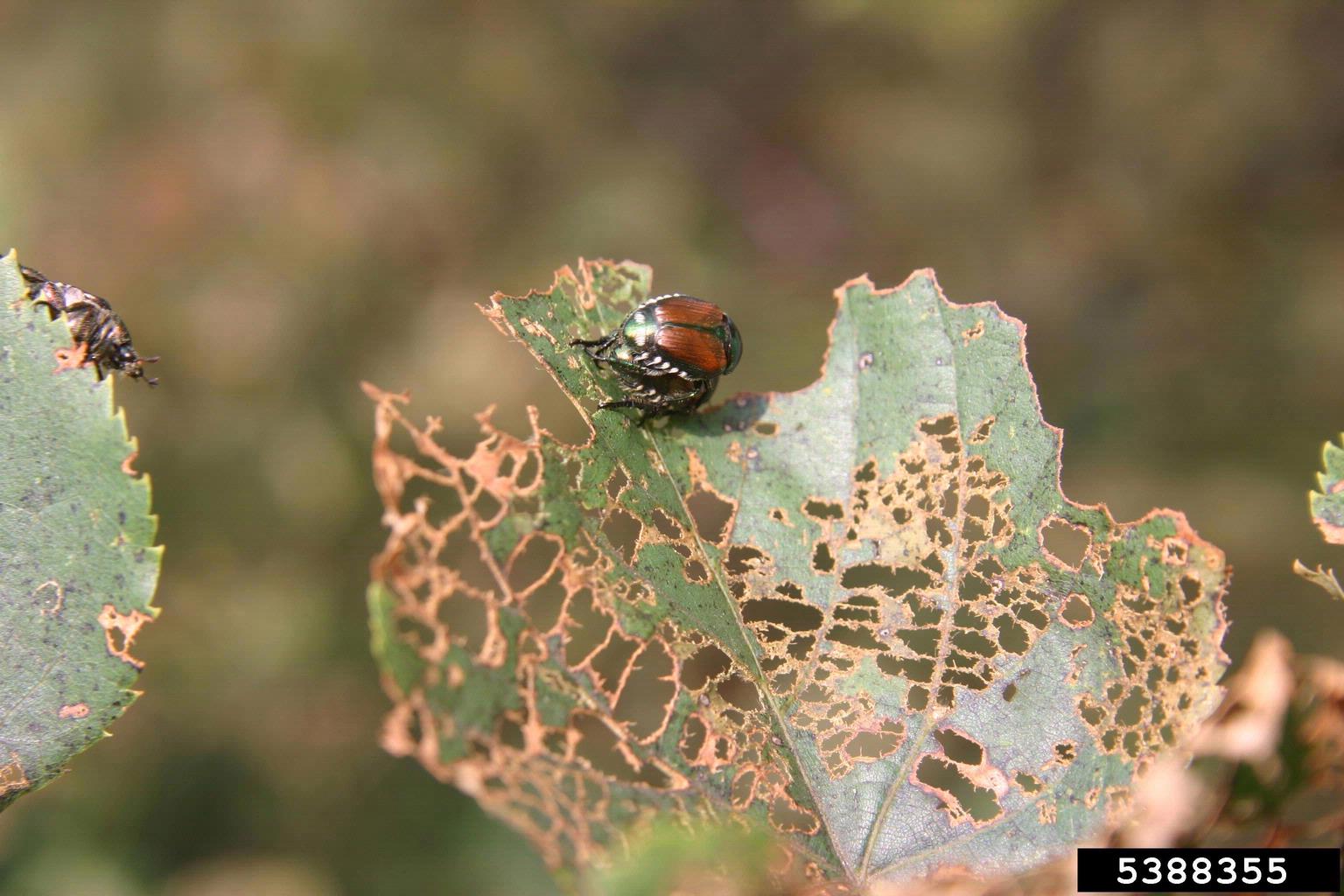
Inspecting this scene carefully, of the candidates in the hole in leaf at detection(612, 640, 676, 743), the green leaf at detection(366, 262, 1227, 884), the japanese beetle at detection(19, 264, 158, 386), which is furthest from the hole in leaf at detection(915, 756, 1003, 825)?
the japanese beetle at detection(19, 264, 158, 386)

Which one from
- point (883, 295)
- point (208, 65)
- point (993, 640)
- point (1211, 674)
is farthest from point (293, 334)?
point (1211, 674)

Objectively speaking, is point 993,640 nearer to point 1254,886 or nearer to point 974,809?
point 974,809

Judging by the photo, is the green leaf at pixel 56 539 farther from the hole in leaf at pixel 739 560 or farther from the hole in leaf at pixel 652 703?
the hole in leaf at pixel 739 560

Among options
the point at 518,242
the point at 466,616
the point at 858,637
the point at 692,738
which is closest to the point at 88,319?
the point at 692,738

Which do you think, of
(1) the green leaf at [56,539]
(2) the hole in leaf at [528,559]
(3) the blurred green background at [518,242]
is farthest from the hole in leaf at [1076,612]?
(3) the blurred green background at [518,242]

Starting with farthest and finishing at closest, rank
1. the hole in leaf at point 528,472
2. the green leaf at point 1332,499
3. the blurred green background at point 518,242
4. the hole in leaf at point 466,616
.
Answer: the blurred green background at point 518,242 → the hole in leaf at point 466,616 → the green leaf at point 1332,499 → the hole in leaf at point 528,472
